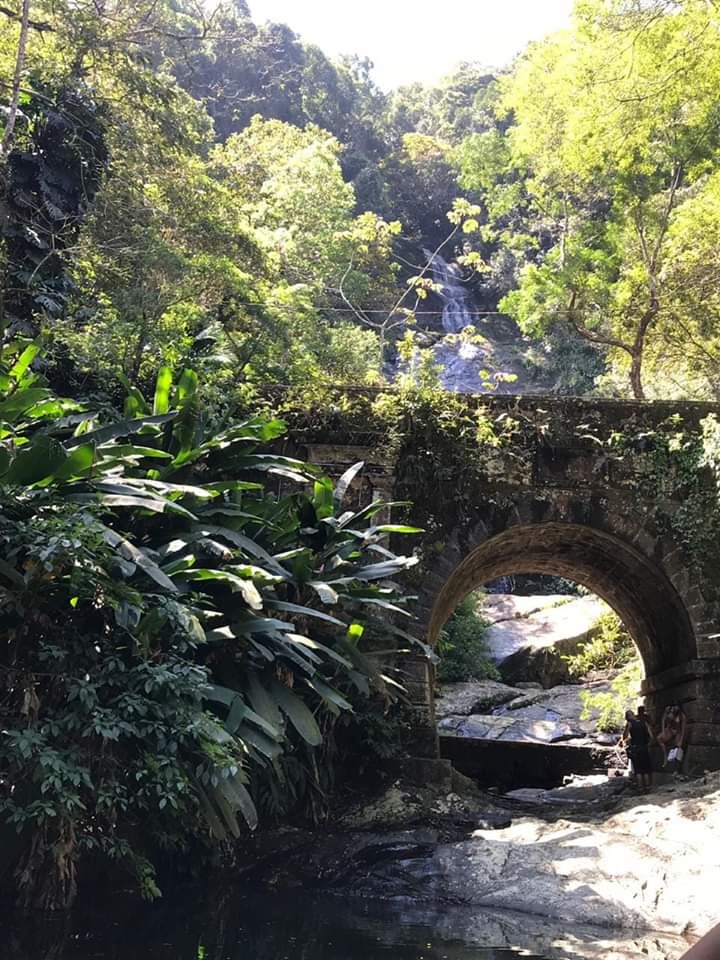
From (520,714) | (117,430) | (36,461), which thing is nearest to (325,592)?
(117,430)

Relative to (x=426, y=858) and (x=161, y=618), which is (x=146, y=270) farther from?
(x=426, y=858)

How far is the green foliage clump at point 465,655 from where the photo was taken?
737 inches

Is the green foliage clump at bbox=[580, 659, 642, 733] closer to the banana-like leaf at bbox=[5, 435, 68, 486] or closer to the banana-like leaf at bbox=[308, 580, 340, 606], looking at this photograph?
the banana-like leaf at bbox=[308, 580, 340, 606]

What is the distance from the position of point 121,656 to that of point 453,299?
90.5 feet

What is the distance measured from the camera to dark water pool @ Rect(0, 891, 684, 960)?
14.2 ft

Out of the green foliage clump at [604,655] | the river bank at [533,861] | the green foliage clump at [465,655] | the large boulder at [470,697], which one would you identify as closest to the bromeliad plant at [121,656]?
the river bank at [533,861]

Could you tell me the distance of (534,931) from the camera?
5.18 m

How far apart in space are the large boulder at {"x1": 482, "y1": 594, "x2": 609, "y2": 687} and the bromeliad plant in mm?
13792

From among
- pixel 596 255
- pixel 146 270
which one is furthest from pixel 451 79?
pixel 146 270

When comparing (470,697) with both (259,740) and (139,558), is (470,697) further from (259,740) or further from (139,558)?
(139,558)

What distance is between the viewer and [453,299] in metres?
31.3

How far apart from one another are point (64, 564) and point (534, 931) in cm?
342

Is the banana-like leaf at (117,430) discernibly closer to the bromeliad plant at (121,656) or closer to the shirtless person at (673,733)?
the bromeliad plant at (121,656)

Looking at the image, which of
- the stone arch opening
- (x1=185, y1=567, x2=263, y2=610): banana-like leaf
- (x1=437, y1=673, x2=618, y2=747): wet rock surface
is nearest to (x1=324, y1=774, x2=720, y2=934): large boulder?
(x1=185, y1=567, x2=263, y2=610): banana-like leaf
